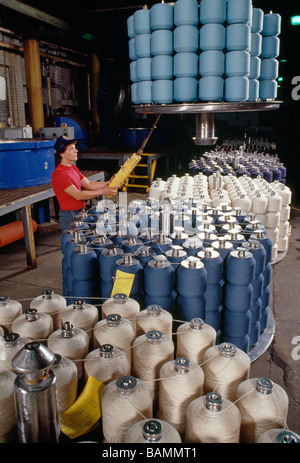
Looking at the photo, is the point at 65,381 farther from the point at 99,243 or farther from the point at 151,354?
the point at 99,243

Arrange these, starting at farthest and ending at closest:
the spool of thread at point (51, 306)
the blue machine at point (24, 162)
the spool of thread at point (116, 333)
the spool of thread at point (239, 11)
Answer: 1. the blue machine at point (24, 162)
2. the spool of thread at point (239, 11)
3. the spool of thread at point (51, 306)
4. the spool of thread at point (116, 333)

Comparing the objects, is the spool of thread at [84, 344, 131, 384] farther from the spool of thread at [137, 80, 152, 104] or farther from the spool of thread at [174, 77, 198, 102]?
the spool of thread at [137, 80, 152, 104]

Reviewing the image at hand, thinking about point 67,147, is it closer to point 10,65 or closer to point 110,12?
point 10,65

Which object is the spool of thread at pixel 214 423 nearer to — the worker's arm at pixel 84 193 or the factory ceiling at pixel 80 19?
the worker's arm at pixel 84 193

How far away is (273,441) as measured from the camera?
1.04m

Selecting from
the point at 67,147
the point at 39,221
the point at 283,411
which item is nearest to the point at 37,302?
the point at 283,411

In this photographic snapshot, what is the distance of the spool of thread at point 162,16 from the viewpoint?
10.8 feet

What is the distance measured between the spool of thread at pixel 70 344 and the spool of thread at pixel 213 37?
9.30ft

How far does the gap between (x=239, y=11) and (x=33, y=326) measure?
3064mm

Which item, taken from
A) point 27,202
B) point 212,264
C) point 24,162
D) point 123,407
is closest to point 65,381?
point 123,407

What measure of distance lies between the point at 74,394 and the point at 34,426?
374 millimetres

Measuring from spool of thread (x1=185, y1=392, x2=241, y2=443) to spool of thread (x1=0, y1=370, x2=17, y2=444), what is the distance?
0.57 meters

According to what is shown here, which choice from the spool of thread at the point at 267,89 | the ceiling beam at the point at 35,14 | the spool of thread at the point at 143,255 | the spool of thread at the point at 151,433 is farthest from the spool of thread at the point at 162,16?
the ceiling beam at the point at 35,14
